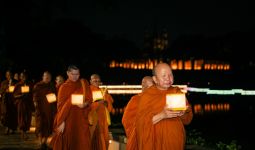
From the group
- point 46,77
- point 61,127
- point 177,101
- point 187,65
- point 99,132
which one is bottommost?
point 99,132

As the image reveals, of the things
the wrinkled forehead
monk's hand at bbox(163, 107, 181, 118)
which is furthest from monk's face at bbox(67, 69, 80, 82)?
monk's hand at bbox(163, 107, 181, 118)

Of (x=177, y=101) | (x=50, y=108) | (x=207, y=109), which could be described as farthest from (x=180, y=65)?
(x=177, y=101)

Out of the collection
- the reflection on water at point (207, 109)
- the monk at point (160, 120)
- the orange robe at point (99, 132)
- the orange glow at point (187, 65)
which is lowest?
the reflection on water at point (207, 109)

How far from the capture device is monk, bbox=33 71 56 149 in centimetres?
1192

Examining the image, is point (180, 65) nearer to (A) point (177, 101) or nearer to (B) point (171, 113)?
(B) point (171, 113)

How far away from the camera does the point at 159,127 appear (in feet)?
17.8

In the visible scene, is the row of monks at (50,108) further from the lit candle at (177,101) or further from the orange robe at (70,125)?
the lit candle at (177,101)

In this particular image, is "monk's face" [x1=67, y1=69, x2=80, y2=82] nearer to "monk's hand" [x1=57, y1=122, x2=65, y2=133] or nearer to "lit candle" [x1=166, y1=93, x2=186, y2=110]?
"monk's hand" [x1=57, y1=122, x2=65, y2=133]

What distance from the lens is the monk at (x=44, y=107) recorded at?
11922 mm

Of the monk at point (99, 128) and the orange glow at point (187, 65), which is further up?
the orange glow at point (187, 65)

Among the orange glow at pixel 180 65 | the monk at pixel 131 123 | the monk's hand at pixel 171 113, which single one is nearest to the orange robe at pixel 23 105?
the monk at pixel 131 123

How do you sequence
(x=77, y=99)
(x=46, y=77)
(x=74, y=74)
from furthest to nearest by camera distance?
(x=46, y=77), (x=74, y=74), (x=77, y=99)

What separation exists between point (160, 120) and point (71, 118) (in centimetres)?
332

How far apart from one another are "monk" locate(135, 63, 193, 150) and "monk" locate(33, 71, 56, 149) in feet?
22.0
